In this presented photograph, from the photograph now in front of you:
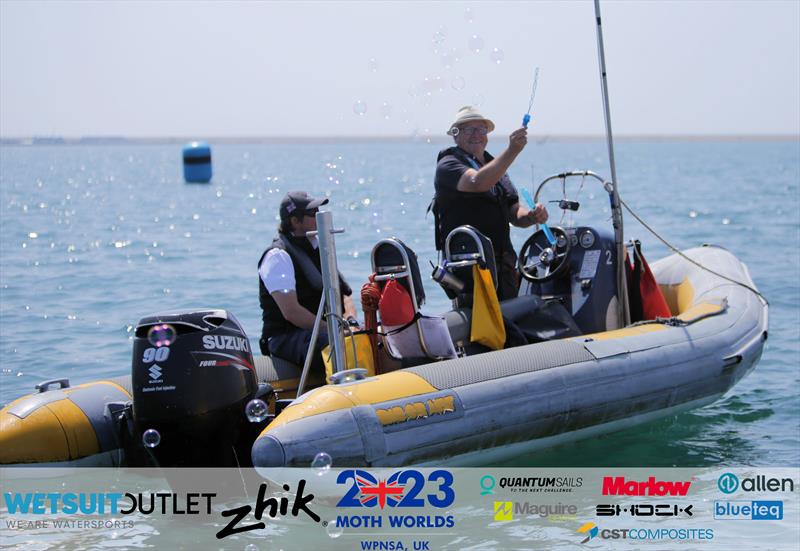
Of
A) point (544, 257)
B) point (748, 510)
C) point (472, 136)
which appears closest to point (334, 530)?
point (748, 510)

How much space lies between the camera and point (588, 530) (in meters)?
5.65

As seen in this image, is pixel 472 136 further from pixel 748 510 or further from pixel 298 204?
pixel 748 510

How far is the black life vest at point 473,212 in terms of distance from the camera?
7105mm

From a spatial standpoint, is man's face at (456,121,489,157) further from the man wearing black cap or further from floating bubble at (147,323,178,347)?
floating bubble at (147,323,178,347)

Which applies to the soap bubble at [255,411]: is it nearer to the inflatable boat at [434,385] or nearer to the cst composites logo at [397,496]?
the inflatable boat at [434,385]

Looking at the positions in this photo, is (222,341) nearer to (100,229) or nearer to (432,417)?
(432,417)

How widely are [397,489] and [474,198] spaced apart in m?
2.30

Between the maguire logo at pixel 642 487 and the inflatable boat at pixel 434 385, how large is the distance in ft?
0.99

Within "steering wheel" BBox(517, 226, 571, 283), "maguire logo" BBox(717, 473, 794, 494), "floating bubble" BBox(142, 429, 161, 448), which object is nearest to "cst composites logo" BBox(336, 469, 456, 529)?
"floating bubble" BBox(142, 429, 161, 448)

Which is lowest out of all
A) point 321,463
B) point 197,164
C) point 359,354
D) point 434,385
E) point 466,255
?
point 321,463

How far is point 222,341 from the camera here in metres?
5.28

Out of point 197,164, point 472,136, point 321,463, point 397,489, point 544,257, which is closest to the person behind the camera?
point 321,463

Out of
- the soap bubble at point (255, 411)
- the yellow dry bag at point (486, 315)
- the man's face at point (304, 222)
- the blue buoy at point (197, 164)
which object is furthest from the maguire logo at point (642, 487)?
the blue buoy at point (197, 164)

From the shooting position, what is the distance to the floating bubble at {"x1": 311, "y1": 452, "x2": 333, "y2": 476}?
16.7ft
